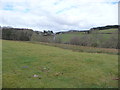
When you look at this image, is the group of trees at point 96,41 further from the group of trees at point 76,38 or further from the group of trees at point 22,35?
the group of trees at point 22,35

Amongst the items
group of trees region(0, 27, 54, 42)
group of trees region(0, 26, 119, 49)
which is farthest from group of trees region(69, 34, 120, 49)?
group of trees region(0, 27, 54, 42)

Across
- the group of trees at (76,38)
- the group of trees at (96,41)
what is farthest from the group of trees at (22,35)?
the group of trees at (96,41)

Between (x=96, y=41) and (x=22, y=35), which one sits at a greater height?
(x=22, y=35)

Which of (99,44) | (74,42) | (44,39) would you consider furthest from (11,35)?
(99,44)

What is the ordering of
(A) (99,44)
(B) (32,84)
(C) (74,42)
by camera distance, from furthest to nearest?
(C) (74,42)
(A) (99,44)
(B) (32,84)

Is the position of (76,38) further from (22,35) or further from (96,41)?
(22,35)

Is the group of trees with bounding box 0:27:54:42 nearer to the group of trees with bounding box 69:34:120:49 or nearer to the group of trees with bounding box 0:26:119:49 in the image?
the group of trees with bounding box 0:26:119:49

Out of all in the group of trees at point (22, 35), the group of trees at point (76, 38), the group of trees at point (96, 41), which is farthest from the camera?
the group of trees at point (22, 35)

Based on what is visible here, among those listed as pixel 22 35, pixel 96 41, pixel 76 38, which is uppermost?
pixel 22 35

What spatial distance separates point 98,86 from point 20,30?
99.2ft

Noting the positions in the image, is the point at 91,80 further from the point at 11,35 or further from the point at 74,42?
the point at 11,35

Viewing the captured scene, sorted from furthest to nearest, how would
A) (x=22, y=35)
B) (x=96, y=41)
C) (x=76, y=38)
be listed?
(x=22, y=35) → (x=76, y=38) → (x=96, y=41)

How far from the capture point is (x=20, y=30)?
3053cm

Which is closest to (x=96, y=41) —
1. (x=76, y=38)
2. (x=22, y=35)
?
(x=76, y=38)
